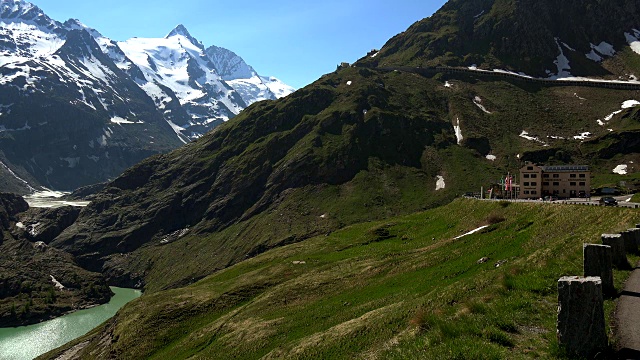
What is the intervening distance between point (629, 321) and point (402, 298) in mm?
23824

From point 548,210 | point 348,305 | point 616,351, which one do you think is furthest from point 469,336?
point 548,210

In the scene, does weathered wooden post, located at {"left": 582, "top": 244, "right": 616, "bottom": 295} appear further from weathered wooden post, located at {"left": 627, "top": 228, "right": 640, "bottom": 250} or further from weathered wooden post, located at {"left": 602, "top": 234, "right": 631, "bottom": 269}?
weathered wooden post, located at {"left": 627, "top": 228, "right": 640, "bottom": 250}

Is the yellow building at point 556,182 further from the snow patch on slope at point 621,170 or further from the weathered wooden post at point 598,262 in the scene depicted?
the weathered wooden post at point 598,262

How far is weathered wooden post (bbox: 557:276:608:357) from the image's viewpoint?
11992 mm

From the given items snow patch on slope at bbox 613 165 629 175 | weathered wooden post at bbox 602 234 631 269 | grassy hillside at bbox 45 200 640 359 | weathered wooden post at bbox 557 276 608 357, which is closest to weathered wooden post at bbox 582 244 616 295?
grassy hillside at bbox 45 200 640 359

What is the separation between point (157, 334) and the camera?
233 feet

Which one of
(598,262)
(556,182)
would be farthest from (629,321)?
(556,182)

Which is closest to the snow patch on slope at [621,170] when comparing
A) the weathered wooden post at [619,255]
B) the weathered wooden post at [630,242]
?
the weathered wooden post at [630,242]

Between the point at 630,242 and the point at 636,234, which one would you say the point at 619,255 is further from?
the point at 636,234

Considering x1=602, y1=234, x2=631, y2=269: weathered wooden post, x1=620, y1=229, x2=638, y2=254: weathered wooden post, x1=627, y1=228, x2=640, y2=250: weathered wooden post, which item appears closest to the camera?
x1=602, y1=234, x2=631, y2=269: weathered wooden post

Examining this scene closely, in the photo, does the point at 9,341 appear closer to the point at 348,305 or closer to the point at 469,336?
the point at 348,305

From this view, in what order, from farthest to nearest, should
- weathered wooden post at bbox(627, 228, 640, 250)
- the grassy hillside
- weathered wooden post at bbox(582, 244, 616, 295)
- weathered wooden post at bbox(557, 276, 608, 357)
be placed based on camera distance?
weathered wooden post at bbox(627, 228, 640, 250) < weathered wooden post at bbox(582, 244, 616, 295) < the grassy hillside < weathered wooden post at bbox(557, 276, 608, 357)

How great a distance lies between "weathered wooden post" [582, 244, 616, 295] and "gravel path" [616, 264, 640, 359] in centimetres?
87

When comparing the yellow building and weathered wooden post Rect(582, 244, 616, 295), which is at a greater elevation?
the yellow building
